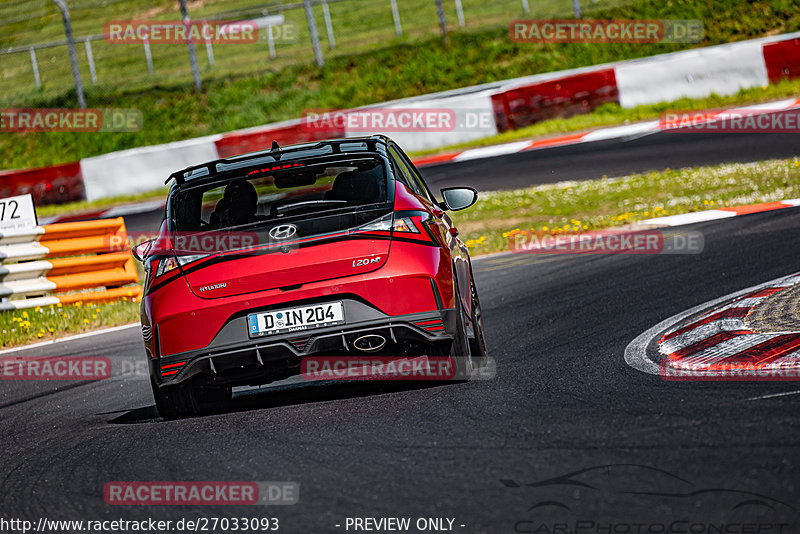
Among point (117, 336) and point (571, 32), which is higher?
point (571, 32)

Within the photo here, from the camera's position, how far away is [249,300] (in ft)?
19.2

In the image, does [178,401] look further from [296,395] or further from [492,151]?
[492,151]

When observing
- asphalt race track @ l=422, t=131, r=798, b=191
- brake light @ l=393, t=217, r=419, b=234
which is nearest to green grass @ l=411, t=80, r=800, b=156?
asphalt race track @ l=422, t=131, r=798, b=191

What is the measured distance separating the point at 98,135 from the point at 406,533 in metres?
28.1

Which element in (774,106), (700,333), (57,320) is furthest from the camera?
(774,106)

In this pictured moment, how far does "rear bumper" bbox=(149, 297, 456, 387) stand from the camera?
19.0 feet

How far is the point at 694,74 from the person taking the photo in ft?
71.4

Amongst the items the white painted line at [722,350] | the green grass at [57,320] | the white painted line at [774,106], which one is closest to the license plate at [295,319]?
the white painted line at [722,350]

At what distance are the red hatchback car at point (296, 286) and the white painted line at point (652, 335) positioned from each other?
0.93 meters

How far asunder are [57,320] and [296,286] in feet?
21.9

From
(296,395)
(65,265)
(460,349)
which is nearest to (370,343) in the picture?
(460,349)

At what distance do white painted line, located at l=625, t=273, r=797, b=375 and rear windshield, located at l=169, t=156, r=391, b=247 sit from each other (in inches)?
62.9

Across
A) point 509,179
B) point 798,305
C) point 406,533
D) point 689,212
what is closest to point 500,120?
point 509,179

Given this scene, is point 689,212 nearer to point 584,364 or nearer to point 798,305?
point 798,305
